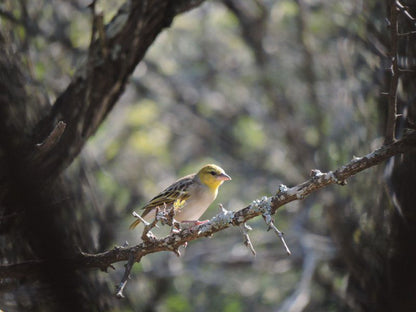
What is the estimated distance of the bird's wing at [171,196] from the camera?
5160 millimetres

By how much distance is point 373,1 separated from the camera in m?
5.43

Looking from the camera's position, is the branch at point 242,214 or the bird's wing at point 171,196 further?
the bird's wing at point 171,196

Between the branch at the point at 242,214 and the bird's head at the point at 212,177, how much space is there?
7.01ft

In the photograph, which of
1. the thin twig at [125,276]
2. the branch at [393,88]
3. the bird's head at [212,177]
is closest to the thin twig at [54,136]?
the thin twig at [125,276]

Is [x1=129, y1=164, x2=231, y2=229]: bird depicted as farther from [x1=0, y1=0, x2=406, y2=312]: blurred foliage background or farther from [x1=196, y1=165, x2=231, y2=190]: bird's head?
[x1=0, y1=0, x2=406, y2=312]: blurred foliage background

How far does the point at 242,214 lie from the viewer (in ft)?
10.9

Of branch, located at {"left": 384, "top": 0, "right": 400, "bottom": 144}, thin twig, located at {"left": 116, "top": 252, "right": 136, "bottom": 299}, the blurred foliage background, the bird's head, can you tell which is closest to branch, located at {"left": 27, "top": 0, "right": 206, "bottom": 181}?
the blurred foliage background

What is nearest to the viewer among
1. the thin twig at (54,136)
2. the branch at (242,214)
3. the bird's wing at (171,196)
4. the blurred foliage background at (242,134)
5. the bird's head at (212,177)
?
the branch at (242,214)

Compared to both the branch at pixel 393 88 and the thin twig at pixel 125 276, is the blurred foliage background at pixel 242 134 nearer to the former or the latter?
the thin twig at pixel 125 276

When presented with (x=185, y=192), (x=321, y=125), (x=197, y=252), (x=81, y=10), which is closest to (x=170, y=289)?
(x=197, y=252)

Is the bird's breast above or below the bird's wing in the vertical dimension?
below

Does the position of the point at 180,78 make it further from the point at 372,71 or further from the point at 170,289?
the point at 372,71

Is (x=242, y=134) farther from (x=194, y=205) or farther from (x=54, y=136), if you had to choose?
(x=54, y=136)

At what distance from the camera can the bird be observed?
519 cm
